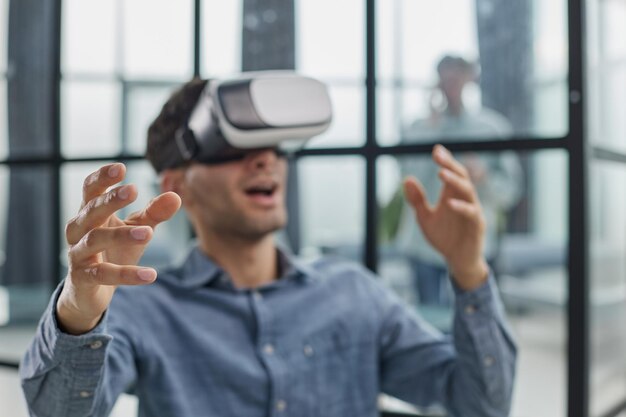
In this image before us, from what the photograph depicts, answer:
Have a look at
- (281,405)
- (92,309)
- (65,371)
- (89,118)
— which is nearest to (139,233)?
(92,309)

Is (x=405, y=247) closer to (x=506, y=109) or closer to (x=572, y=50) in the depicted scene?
(x=506, y=109)

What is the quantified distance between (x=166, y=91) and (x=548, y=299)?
2.66 meters

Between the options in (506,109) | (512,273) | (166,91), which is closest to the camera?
(506,109)

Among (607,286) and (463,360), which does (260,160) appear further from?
(607,286)

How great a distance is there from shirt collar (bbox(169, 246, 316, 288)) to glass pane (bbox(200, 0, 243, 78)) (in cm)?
49

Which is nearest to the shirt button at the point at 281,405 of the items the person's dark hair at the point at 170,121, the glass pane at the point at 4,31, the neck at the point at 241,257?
the neck at the point at 241,257

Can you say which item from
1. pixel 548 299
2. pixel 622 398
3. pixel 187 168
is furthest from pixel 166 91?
pixel 548 299

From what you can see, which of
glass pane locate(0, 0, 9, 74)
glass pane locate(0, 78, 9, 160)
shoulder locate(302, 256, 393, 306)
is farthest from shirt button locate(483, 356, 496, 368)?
glass pane locate(0, 0, 9, 74)

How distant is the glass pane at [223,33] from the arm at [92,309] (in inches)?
27.9

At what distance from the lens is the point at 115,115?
180 centimetres

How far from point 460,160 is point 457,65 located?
0.61 feet

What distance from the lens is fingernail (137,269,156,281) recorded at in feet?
2.25

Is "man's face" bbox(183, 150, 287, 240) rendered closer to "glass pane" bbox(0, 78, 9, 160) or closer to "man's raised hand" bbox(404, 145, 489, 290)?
"man's raised hand" bbox(404, 145, 489, 290)

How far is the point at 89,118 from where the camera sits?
5.99 feet
